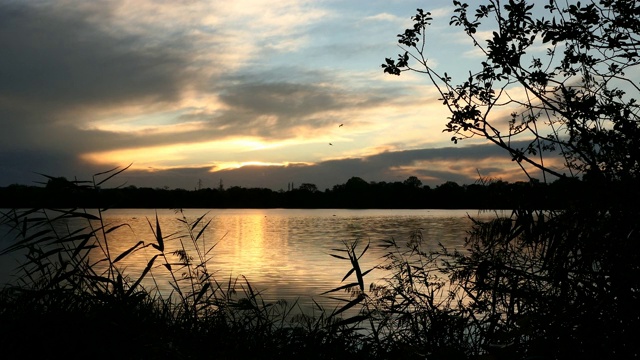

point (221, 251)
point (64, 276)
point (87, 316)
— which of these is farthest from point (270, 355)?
point (221, 251)

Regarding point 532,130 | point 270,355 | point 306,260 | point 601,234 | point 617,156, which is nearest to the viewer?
point 601,234

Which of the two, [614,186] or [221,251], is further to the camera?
[221,251]

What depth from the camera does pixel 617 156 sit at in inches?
218

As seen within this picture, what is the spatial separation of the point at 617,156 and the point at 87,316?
17.9ft

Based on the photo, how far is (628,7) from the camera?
18.3 feet

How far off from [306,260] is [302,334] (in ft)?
66.1

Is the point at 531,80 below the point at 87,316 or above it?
above

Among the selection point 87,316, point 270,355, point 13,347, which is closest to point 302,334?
point 270,355

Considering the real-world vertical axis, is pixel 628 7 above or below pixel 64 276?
above

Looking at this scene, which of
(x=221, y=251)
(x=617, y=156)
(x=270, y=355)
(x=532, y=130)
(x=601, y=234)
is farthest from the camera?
(x=221, y=251)

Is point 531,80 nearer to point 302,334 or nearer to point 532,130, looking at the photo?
point 532,130

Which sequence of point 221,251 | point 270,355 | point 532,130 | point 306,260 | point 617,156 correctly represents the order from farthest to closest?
point 221,251, point 306,260, point 532,130, point 270,355, point 617,156

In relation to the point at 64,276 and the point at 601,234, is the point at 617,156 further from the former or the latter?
the point at 64,276

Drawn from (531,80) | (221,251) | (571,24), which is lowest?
(221,251)
